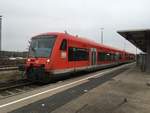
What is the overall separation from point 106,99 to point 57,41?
22.0 ft

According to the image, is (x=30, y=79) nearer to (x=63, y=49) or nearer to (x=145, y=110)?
(x=63, y=49)

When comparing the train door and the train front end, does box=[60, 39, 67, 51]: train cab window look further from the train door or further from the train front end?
the train door

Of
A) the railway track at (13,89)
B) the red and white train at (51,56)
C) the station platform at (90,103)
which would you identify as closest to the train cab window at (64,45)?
the red and white train at (51,56)

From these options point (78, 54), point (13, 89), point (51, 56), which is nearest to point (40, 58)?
point (51, 56)

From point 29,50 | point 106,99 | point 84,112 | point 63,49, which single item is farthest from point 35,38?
point 84,112

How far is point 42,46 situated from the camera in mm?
16859

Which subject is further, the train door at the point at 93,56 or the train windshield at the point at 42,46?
the train door at the point at 93,56

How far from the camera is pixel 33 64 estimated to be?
16.6 metres

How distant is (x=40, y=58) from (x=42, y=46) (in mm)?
892

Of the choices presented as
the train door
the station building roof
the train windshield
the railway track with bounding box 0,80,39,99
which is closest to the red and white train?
the train windshield

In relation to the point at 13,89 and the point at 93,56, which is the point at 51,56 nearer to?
the point at 13,89

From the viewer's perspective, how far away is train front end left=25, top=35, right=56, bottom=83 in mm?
15906

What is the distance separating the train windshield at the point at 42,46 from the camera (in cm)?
1644

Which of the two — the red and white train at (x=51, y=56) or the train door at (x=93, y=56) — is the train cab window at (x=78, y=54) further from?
the train door at (x=93, y=56)
